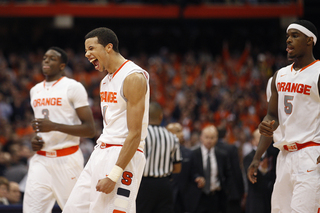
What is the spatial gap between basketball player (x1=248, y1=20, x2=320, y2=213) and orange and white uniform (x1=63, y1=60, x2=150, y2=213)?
58.1 inches

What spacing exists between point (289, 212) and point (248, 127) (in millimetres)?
9368

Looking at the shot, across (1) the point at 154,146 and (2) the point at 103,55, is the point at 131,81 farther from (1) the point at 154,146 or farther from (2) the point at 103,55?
(1) the point at 154,146

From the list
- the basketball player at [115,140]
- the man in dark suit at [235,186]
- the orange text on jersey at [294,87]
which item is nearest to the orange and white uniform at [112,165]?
the basketball player at [115,140]

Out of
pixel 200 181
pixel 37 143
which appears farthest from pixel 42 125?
pixel 200 181

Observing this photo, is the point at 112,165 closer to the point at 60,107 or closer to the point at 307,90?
the point at 60,107

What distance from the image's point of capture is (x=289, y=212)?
13.5ft

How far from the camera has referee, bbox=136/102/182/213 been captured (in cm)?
584

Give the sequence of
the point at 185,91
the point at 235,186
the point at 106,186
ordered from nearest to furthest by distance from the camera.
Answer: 1. the point at 106,186
2. the point at 235,186
3. the point at 185,91

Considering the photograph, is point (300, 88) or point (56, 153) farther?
point (56, 153)

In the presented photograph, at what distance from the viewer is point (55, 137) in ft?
16.6

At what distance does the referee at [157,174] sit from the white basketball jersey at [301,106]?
2.10m

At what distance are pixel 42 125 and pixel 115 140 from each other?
1.53 metres

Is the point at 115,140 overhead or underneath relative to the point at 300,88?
underneath

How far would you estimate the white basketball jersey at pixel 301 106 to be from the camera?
4.06 metres
